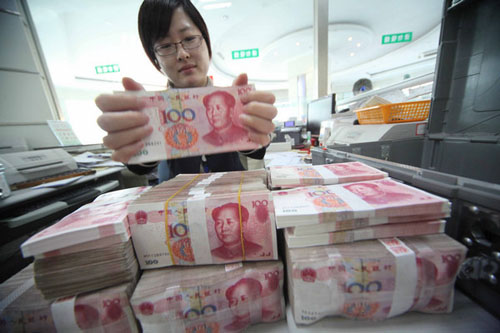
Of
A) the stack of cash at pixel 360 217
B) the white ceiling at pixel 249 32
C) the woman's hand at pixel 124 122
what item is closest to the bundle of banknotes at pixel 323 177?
the stack of cash at pixel 360 217

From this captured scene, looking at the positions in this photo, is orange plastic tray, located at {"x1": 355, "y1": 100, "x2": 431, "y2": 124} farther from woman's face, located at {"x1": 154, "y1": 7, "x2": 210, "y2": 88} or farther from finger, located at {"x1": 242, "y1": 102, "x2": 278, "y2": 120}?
woman's face, located at {"x1": 154, "y1": 7, "x2": 210, "y2": 88}

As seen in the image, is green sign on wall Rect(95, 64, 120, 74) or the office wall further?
green sign on wall Rect(95, 64, 120, 74)

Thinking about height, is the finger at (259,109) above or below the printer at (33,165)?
above

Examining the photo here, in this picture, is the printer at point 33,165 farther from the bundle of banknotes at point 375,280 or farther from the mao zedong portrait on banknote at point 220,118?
the bundle of banknotes at point 375,280

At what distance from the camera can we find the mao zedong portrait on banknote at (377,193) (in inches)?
15.7

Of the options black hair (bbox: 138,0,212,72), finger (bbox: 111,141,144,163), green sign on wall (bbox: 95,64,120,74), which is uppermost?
green sign on wall (bbox: 95,64,120,74)

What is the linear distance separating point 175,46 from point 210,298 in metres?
0.92

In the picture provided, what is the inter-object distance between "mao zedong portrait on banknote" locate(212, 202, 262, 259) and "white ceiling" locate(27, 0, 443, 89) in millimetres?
3827

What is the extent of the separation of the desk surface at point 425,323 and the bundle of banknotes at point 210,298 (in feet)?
0.29

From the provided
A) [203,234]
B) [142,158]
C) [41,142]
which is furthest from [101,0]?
[203,234]

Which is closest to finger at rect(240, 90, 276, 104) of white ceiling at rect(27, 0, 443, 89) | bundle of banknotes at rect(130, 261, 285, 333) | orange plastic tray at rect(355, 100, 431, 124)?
bundle of banknotes at rect(130, 261, 285, 333)

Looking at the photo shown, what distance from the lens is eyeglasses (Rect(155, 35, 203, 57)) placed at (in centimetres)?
70

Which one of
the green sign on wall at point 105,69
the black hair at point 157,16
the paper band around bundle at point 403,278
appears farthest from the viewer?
the green sign on wall at point 105,69

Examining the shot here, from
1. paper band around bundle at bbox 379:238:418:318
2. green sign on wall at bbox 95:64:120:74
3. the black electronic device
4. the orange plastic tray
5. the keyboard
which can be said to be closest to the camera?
paper band around bundle at bbox 379:238:418:318
